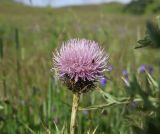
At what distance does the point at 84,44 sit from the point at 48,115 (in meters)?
1.17

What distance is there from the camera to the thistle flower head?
1.56 m

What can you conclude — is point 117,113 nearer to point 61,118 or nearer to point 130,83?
point 61,118

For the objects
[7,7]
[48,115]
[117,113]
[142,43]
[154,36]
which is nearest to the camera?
Answer: [154,36]

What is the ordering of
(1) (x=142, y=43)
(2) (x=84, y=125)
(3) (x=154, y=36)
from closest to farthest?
(3) (x=154, y=36)
(1) (x=142, y=43)
(2) (x=84, y=125)

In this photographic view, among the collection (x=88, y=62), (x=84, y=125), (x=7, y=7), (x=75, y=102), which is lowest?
(x=84, y=125)

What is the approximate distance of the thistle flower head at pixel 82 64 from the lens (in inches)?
61.4

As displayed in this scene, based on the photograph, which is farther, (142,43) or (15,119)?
(15,119)

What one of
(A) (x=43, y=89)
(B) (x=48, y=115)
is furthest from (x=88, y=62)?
(A) (x=43, y=89)

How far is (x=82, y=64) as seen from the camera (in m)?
1.57

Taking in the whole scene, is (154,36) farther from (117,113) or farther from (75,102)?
(117,113)

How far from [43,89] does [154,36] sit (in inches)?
144

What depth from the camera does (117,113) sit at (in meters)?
3.27

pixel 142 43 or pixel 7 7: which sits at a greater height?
pixel 7 7

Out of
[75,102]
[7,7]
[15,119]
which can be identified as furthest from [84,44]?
[7,7]
